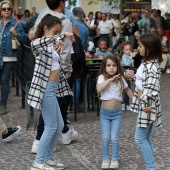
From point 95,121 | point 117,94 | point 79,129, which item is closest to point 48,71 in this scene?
point 117,94

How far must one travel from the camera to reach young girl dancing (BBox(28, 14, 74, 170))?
607 cm

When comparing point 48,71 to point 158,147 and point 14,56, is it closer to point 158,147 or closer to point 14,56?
point 158,147

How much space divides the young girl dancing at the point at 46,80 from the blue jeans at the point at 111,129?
22.3 inches

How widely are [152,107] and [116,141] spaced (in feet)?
2.58

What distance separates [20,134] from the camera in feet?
27.8

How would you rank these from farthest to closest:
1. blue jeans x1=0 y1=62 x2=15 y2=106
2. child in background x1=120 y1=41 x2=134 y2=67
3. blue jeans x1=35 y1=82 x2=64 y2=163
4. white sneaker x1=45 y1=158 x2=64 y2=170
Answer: child in background x1=120 y1=41 x2=134 y2=67 → blue jeans x1=0 y1=62 x2=15 y2=106 → white sneaker x1=45 y1=158 x2=64 y2=170 → blue jeans x1=35 y1=82 x2=64 y2=163

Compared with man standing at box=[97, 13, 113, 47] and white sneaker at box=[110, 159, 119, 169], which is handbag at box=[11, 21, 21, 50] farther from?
man standing at box=[97, 13, 113, 47]

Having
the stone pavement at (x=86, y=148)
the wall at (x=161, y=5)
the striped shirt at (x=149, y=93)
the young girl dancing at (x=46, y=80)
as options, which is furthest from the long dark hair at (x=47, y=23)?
the wall at (x=161, y=5)

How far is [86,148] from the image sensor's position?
7.54 metres

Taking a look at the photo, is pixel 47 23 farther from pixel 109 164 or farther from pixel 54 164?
pixel 109 164

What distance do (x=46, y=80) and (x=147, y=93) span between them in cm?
108

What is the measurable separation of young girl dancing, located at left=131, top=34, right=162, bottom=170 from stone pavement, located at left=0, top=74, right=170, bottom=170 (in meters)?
0.63

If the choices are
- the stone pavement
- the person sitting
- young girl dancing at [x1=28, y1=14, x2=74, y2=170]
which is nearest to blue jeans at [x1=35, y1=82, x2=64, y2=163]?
young girl dancing at [x1=28, y1=14, x2=74, y2=170]

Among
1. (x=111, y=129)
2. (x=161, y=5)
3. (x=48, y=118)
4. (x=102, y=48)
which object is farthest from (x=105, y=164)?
(x=161, y=5)
